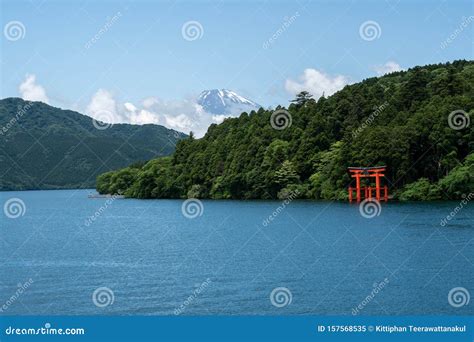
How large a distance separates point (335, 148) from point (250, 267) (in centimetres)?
5742

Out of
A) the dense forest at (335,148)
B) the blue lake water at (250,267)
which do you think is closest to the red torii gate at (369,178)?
the dense forest at (335,148)

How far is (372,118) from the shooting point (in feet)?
294

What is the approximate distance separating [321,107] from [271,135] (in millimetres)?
8472

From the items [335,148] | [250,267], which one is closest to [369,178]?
[335,148]

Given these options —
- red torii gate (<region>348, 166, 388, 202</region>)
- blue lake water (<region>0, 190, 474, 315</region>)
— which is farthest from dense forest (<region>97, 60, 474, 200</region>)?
blue lake water (<region>0, 190, 474, 315</region>)

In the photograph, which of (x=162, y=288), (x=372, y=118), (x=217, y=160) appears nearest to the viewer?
(x=162, y=288)

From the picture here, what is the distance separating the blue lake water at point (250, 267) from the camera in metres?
25.5

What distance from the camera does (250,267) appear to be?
33.2 meters

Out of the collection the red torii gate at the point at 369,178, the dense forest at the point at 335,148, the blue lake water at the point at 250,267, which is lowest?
the blue lake water at the point at 250,267

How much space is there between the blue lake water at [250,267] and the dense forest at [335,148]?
791 inches

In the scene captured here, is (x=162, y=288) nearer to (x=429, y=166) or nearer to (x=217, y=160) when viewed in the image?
(x=429, y=166)

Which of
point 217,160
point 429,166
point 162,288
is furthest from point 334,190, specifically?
point 162,288

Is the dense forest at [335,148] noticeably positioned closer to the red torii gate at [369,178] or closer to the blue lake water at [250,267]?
the red torii gate at [369,178]

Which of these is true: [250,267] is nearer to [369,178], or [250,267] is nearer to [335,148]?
[369,178]
